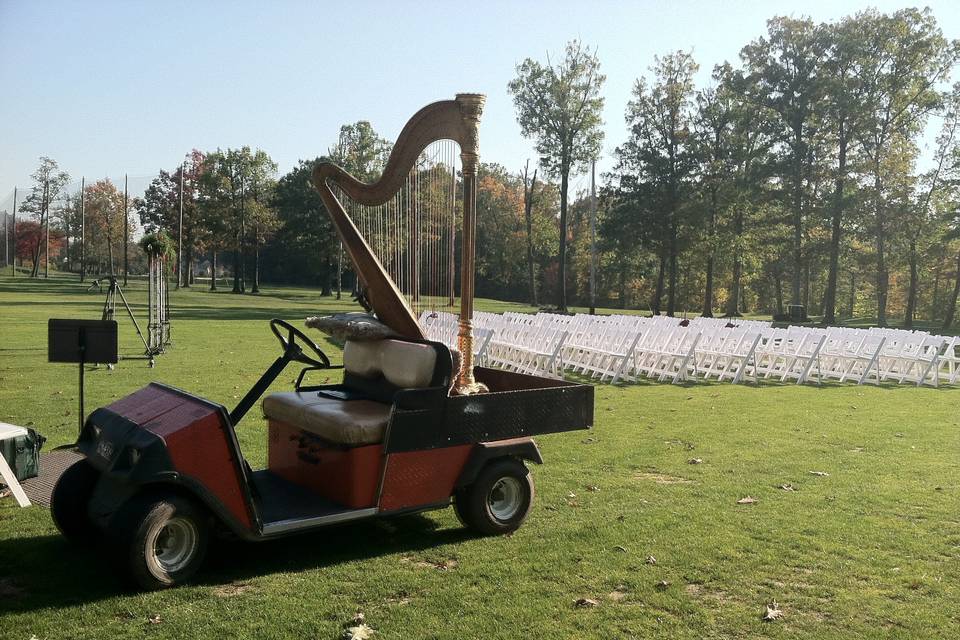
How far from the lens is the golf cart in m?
4.27

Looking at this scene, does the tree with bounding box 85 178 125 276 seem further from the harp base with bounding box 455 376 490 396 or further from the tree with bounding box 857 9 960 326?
the harp base with bounding box 455 376 490 396

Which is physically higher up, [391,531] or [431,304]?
[431,304]

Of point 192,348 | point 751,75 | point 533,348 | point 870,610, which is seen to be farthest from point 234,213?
point 870,610

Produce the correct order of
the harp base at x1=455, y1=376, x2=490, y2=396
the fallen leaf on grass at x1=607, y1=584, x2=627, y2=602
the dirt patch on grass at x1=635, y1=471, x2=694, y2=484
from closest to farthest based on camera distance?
the fallen leaf on grass at x1=607, y1=584, x2=627, y2=602, the harp base at x1=455, y1=376, x2=490, y2=396, the dirt patch on grass at x1=635, y1=471, x2=694, y2=484

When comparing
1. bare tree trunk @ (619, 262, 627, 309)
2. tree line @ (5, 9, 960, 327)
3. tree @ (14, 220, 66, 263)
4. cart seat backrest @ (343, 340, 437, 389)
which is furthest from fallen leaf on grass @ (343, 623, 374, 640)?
tree @ (14, 220, 66, 263)

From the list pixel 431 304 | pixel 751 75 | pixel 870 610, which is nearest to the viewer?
pixel 870 610

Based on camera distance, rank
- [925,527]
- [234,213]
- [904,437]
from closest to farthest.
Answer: [925,527] < [904,437] < [234,213]

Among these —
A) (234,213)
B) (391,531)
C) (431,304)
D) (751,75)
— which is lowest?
(391,531)

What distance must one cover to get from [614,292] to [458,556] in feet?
182

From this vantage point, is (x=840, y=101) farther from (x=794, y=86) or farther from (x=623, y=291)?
(x=623, y=291)

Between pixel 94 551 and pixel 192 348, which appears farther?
pixel 192 348

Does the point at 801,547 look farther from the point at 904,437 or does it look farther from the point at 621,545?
the point at 904,437

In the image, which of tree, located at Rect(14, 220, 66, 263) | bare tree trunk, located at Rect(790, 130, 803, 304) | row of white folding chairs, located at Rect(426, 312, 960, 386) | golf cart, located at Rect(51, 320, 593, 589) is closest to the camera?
golf cart, located at Rect(51, 320, 593, 589)

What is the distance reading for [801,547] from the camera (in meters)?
5.25
